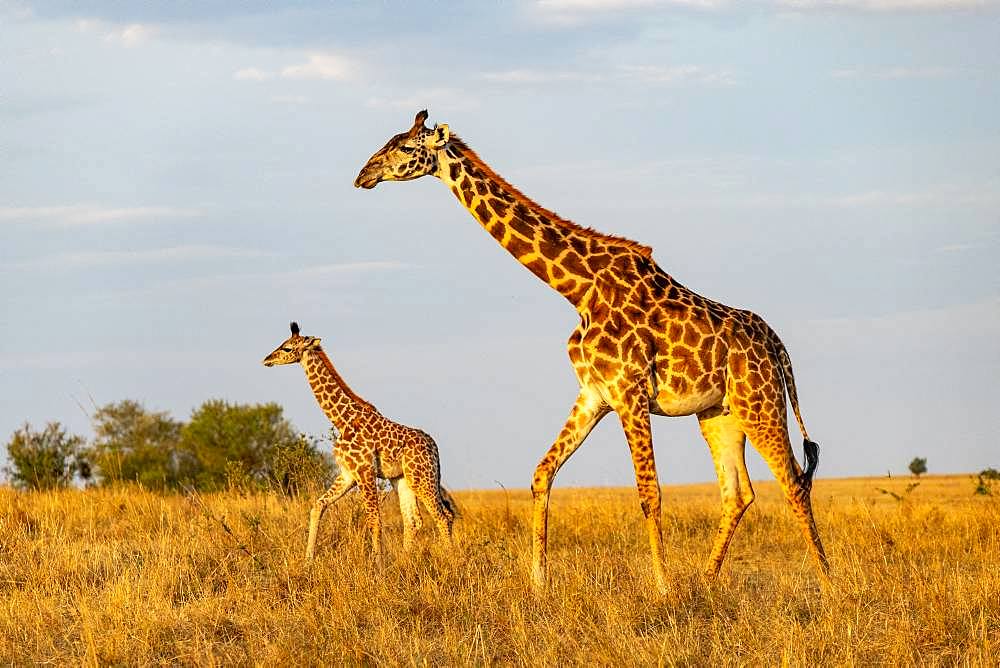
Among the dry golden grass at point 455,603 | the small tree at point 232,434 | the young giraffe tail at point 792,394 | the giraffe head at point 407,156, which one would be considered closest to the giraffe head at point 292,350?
the dry golden grass at point 455,603

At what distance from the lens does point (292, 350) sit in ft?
45.4

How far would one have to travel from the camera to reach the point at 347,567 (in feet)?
31.6

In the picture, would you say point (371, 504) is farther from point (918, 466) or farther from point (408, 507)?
point (918, 466)

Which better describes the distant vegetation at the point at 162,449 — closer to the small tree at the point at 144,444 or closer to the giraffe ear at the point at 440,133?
the small tree at the point at 144,444

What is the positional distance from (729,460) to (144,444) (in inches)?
1060

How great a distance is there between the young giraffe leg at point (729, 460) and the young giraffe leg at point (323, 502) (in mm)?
3820

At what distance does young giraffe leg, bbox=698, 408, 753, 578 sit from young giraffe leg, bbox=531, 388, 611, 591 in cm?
112

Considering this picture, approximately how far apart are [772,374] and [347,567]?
12.4 ft

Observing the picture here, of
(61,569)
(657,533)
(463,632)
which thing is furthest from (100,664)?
(657,533)

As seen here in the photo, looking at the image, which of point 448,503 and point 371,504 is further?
point 448,503

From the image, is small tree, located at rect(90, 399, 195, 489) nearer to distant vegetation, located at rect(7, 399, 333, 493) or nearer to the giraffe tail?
distant vegetation, located at rect(7, 399, 333, 493)

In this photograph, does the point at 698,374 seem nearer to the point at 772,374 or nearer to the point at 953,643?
the point at 772,374

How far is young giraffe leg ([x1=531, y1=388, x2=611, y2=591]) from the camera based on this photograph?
366 inches

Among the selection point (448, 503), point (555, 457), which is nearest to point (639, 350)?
point (555, 457)
